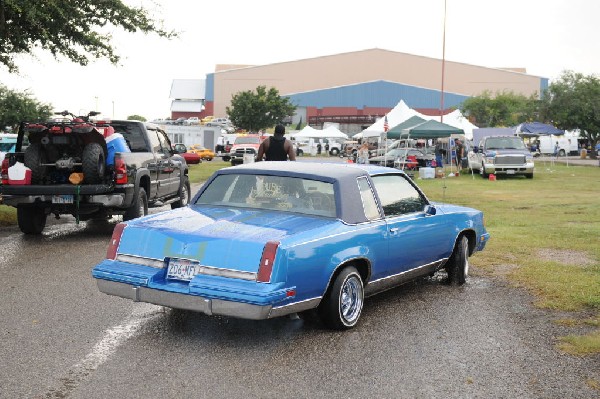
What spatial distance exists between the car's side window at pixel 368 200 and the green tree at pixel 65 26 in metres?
8.70

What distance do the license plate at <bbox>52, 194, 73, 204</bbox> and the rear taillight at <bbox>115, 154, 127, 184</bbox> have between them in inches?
29.9

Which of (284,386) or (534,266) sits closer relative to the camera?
(284,386)

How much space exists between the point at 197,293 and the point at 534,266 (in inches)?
222

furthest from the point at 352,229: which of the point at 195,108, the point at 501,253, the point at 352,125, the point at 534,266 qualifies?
the point at 195,108

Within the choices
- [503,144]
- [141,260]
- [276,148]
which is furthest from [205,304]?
[503,144]

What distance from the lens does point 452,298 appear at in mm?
8023

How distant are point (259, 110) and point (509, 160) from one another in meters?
54.0

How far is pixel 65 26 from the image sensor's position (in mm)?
15141

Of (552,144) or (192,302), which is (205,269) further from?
(552,144)

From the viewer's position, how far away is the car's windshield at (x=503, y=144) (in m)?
32.6

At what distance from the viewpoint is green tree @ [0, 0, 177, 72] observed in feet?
46.0

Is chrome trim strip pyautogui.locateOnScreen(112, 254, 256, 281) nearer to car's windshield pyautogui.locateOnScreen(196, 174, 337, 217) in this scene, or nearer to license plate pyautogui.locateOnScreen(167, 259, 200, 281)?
license plate pyautogui.locateOnScreen(167, 259, 200, 281)

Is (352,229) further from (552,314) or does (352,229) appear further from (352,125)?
(352,125)

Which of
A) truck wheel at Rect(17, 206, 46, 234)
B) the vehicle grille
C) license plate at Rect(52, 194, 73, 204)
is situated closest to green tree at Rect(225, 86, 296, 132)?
the vehicle grille
